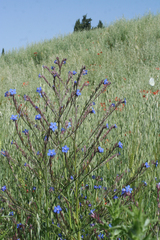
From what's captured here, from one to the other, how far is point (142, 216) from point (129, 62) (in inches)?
235

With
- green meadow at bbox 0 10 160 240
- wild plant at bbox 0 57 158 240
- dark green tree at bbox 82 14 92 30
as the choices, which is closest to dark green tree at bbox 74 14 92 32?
dark green tree at bbox 82 14 92 30

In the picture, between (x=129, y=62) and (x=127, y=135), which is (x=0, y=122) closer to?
(x=127, y=135)

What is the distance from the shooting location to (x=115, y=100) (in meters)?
3.70

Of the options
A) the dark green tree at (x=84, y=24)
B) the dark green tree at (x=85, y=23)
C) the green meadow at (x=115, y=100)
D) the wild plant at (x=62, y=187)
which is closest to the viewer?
the wild plant at (x=62, y=187)

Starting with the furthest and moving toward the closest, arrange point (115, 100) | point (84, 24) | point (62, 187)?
point (84, 24) < point (115, 100) < point (62, 187)

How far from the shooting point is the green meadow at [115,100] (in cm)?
179

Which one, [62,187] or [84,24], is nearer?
[62,187]

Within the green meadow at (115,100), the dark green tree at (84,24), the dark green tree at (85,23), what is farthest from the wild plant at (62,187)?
the dark green tree at (85,23)

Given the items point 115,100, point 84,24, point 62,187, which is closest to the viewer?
point 62,187

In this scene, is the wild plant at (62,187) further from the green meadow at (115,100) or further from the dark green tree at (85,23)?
the dark green tree at (85,23)

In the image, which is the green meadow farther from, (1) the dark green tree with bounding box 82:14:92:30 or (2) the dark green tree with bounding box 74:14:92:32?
(1) the dark green tree with bounding box 82:14:92:30

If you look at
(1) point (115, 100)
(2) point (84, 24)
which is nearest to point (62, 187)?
(1) point (115, 100)

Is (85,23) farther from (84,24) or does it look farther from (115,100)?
(115,100)

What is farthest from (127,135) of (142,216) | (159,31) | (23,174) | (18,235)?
(159,31)
